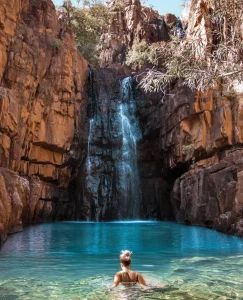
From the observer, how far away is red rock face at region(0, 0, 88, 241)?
2269 cm

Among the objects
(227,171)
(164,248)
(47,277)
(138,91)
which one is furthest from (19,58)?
(47,277)

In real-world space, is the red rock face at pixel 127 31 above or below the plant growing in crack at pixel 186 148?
above

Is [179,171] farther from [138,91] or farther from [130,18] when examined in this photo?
[130,18]

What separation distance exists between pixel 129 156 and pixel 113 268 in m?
23.7

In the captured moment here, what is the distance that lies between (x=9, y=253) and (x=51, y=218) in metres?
17.9

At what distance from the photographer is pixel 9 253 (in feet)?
35.6

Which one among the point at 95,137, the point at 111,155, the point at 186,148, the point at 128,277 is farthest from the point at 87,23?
the point at 128,277

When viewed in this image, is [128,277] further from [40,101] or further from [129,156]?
[129,156]

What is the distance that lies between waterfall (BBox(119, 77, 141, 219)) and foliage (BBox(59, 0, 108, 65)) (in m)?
10.2

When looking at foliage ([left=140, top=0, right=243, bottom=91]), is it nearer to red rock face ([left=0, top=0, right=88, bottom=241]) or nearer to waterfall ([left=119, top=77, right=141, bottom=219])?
red rock face ([left=0, top=0, right=88, bottom=241])

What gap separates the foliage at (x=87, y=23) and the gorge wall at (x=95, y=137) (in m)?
7.14

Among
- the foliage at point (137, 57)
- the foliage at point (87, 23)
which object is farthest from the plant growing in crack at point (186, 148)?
the foliage at point (87, 23)

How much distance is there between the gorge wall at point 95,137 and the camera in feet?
66.3

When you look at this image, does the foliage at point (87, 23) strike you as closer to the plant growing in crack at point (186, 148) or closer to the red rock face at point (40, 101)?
the red rock face at point (40, 101)
